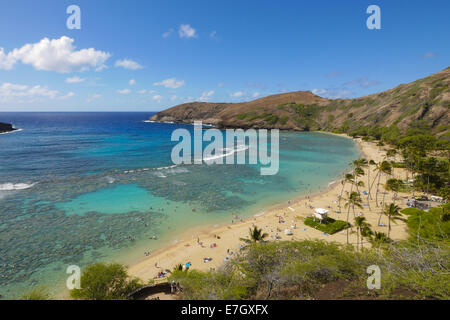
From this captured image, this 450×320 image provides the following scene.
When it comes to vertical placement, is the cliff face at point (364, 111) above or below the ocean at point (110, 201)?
above

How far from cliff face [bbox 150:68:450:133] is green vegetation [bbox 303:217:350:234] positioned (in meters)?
95.7

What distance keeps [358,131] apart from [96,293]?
13760 cm

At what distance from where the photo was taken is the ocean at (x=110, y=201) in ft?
81.9

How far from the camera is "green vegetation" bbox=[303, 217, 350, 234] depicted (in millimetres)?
29461

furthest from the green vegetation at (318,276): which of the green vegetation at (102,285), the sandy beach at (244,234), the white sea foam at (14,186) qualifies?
the white sea foam at (14,186)

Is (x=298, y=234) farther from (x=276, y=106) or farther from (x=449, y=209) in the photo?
(x=276, y=106)

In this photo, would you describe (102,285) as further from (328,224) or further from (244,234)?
(328,224)

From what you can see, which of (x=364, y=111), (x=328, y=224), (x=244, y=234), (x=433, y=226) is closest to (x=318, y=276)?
(x=244, y=234)

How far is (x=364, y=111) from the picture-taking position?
483 feet

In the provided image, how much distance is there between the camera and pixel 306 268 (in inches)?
587

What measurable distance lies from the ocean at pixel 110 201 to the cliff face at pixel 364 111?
206 ft

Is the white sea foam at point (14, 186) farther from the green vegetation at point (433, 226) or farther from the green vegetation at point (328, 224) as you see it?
the green vegetation at point (433, 226)

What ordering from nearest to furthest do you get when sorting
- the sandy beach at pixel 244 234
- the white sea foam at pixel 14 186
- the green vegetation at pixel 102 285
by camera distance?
the green vegetation at pixel 102 285
the sandy beach at pixel 244 234
the white sea foam at pixel 14 186

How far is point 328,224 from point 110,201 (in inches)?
1440
